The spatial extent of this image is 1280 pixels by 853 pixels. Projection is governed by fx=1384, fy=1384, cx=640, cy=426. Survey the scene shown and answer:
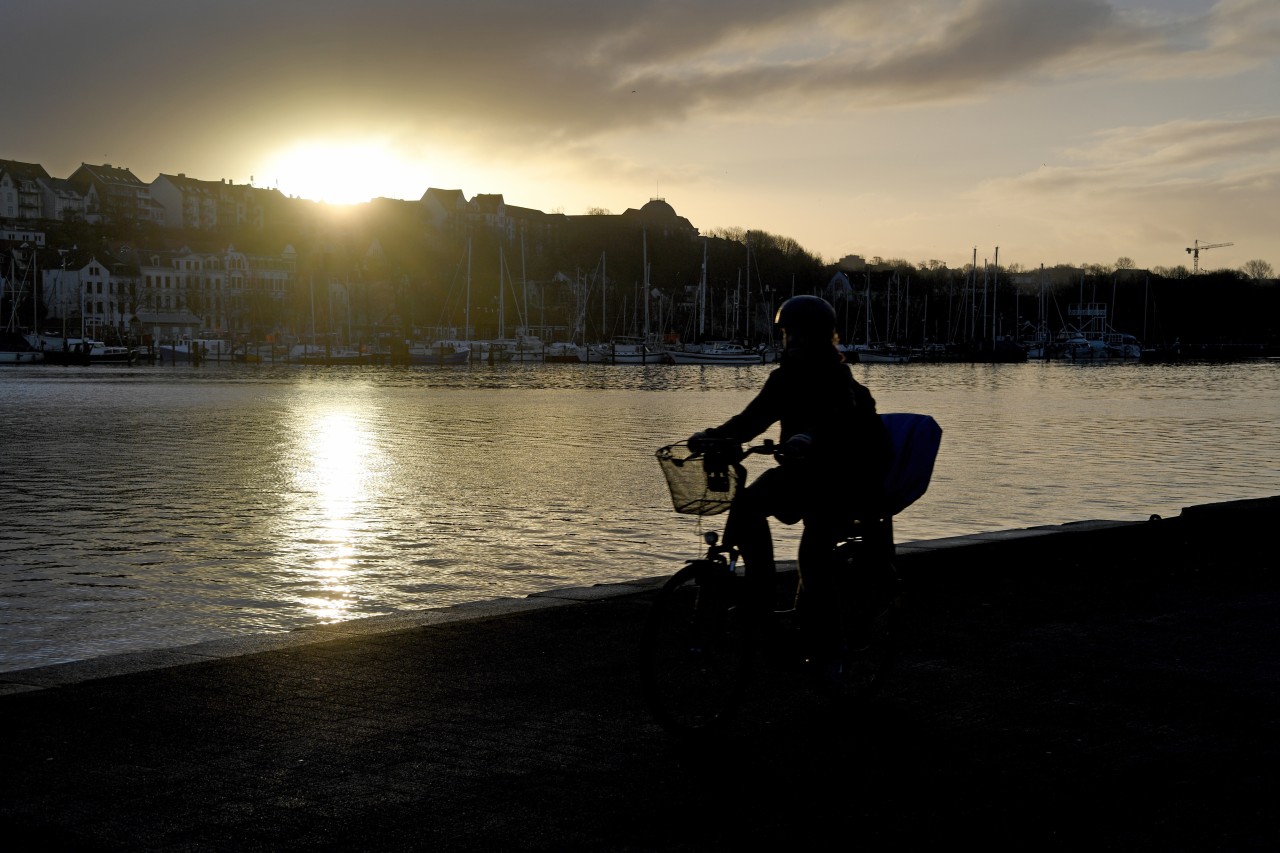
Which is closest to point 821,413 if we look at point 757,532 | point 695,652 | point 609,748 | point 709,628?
point 757,532

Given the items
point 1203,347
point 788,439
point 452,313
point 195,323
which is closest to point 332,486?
point 788,439

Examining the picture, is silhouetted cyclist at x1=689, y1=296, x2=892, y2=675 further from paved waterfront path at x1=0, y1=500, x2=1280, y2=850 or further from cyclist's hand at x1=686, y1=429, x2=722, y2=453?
paved waterfront path at x1=0, y1=500, x2=1280, y2=850

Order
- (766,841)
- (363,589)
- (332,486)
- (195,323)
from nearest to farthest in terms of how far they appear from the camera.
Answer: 1. (766,841)
2. (363,589)
3. (332,486)
4. (195,323)

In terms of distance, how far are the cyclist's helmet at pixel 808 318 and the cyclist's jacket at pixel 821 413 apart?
0.09 metres

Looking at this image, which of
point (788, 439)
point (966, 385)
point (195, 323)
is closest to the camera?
point (788, 439)

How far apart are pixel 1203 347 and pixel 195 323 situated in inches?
5471

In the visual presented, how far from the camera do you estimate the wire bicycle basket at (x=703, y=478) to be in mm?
5934

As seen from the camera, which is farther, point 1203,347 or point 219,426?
point 1203,347

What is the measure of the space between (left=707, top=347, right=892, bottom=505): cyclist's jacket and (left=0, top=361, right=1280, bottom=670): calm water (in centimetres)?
590

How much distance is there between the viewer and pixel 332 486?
23281 mm

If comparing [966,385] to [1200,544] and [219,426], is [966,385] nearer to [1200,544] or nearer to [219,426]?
[219,426]

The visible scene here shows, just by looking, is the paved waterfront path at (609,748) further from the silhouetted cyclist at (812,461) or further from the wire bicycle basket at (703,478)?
the wire bicycle basket at (703,478)

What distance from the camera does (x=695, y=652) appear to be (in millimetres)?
6133

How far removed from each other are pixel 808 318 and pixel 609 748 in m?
2.12
